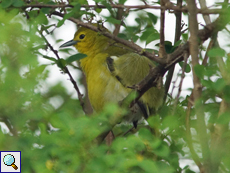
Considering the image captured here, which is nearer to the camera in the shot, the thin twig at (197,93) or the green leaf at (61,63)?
the thin twig at (197,93)

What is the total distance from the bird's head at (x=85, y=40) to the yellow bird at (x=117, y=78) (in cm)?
25

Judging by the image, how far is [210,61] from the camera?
3.30 metres

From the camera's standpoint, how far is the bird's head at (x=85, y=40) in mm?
5832

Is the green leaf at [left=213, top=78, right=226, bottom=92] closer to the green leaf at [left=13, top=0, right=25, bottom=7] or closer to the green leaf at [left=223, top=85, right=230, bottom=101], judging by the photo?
the green leaf at [left=223, top=85, right=230, bottom=101]

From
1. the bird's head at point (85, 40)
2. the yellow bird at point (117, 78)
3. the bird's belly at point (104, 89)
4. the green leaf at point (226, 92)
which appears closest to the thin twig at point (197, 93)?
the green leaf at point (226, 92)

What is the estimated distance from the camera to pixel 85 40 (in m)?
5.91

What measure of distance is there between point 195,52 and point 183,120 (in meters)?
0.77

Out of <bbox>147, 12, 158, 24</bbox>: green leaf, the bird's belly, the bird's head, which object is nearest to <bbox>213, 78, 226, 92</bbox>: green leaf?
<bbox>147, 12, 158, 24</bbox>: green leaf

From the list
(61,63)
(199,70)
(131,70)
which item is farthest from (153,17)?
(199,70)

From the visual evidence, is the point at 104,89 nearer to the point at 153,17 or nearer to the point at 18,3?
the point at 153,17

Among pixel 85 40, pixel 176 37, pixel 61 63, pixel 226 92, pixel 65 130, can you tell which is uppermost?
pixel 85 40

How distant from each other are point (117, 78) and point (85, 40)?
1.34 meters

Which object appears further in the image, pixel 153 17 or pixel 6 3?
pixel 153 17

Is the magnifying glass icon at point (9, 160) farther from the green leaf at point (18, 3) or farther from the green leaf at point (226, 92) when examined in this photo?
the green leaf at point (18, 3)
